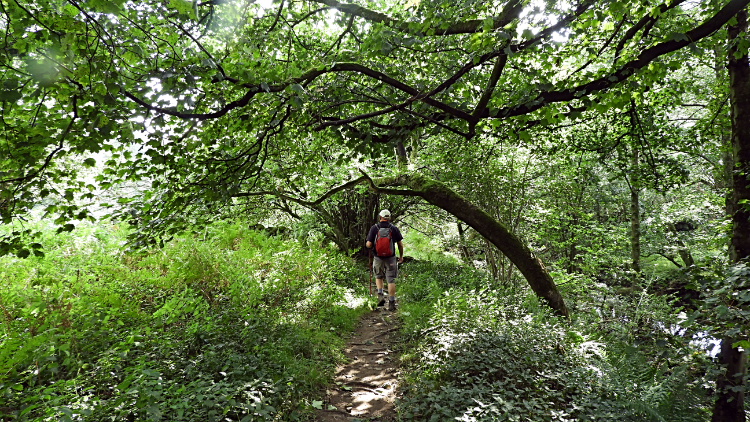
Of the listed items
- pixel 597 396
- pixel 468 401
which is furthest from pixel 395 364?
pixel 597 396

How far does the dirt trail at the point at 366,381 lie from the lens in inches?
173

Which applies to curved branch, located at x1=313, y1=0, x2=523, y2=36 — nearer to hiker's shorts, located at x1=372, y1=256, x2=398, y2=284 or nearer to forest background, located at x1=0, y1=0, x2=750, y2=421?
forest background, located at x1=0, y1=0, x2=750, y2=421

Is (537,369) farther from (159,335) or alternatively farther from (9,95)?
(9,95)

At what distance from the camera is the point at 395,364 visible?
19.2ft

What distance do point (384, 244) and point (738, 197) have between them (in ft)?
19.4

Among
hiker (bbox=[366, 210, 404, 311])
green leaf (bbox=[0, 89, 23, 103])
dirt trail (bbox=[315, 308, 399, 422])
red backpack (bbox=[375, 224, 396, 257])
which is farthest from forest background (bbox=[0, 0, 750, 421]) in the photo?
red backpack (bbox=[375, 224, 396, 257])

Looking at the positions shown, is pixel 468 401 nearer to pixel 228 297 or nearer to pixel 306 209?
pixel 228 297

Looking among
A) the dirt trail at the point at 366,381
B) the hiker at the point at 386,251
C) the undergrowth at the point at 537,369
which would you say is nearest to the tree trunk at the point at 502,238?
the undergrowth at the point at 537,369

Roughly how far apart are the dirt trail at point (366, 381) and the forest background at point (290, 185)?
301mm

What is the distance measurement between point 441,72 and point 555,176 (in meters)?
5.67

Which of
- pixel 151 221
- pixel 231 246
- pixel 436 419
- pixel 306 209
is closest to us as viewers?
pixel 436 419

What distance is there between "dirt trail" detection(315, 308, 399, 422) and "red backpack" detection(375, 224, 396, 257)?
65.0 inches

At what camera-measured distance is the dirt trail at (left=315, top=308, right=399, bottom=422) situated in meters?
4.41

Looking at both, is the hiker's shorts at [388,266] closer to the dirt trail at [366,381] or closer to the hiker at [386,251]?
the hiker at [386,251]
